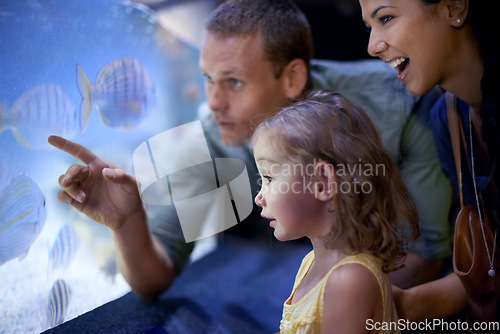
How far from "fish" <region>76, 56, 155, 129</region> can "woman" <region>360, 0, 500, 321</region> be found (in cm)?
59

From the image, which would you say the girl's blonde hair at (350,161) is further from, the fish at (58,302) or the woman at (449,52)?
the fish at (58,302)

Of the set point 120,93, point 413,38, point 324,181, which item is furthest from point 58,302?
point 413,38

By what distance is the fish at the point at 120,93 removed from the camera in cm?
99

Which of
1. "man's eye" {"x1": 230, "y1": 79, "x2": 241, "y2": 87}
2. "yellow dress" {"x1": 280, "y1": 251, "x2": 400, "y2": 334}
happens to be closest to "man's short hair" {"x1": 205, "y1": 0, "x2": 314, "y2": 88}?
"man's eye" {"x1": 230, "y1": 79, "x2": 241, "y2": 87}

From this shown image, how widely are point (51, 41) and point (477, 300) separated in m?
1.07

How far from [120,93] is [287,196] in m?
0.56

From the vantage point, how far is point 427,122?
1.19 metres

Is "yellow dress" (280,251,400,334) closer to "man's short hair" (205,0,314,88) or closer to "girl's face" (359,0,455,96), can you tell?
"girl's face" (359,0,455,96)

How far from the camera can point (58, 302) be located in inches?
38.4

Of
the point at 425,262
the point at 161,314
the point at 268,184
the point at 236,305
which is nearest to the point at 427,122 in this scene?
the point at 425,262

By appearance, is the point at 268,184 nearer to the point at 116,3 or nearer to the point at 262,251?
the point at 116,3

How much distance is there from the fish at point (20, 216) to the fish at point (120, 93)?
0.18 m

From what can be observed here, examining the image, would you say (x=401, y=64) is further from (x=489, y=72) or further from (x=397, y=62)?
(x=489, y=72)

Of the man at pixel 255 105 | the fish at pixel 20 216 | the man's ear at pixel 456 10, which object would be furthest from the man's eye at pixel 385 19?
the fish at pixel 20 216
